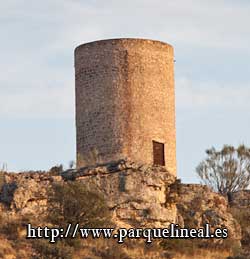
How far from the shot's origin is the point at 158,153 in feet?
107

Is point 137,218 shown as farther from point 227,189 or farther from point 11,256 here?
point 227,189

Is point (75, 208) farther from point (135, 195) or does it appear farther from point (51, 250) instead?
point (51, 250)

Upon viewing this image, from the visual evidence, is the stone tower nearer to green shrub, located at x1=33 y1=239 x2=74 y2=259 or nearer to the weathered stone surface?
the weathered stone surface

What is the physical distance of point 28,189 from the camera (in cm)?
2819

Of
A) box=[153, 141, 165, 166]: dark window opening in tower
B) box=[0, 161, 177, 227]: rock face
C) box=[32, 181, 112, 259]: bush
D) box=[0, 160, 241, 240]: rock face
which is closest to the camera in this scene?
box=[32, 181, 112, 259]: bush

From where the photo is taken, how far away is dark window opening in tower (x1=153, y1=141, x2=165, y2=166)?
32397 mm

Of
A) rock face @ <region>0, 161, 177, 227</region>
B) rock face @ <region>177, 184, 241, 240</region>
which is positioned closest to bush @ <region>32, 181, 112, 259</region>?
rock face @ <region>0, 161, 177, 227</region>

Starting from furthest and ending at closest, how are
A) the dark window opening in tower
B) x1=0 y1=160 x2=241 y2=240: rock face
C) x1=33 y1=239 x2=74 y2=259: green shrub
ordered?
1. the dark window opening in tower
2. x1=0 y1=160 x2=241 y2=240: rock face
3. x1=33 y1=239 x2=74 y2=259: green shrub

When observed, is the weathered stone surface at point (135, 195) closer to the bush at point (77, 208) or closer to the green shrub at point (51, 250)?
the bush at point (77, 208)

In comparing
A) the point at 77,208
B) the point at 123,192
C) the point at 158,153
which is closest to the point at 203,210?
the point at 158,153

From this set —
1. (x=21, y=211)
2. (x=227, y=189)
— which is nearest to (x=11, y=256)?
(x=21, y=211)

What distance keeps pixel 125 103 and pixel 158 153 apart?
5.78ft

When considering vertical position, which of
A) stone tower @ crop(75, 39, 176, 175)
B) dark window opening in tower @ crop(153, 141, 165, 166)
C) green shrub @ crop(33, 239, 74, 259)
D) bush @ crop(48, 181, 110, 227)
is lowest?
green shrub @ crop(33, 239, 74, 259)

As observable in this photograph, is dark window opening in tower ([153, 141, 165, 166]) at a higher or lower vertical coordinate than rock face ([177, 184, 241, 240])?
higher
